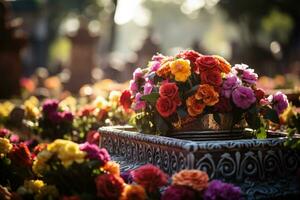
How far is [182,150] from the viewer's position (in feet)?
13.5

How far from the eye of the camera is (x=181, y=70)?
15.2 feet

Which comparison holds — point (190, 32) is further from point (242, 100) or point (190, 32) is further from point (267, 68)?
point (242, 100)

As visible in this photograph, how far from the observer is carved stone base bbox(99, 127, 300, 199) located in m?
4.05

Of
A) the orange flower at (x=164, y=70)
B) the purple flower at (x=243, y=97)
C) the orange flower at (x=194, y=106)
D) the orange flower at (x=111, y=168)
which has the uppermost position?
the orange flower at (x=164, y=70)

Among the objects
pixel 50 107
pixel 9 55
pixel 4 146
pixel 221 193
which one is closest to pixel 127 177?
pixel 221 193

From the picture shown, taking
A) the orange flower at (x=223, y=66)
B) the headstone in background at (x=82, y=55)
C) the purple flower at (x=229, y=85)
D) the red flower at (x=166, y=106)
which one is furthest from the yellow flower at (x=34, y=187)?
the headstone in background at (x=82, y=55)

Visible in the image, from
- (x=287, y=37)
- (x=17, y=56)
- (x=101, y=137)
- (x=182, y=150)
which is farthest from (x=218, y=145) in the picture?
(x=287, y=37)

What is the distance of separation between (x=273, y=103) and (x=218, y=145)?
1120mm

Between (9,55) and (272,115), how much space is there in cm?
1521

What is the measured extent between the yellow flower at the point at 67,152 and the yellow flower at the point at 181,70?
1222 mm

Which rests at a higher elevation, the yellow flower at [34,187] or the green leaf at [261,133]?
the green leaf at [261,133]

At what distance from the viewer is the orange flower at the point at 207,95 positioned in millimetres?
4566

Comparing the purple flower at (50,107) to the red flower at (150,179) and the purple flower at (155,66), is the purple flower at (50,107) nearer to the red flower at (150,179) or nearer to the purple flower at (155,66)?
the purple flower at (155,66)

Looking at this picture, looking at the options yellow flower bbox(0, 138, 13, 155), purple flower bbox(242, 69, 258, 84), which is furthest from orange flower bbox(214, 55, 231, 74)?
yellow flower bbox(0, 138, 13, 155)
